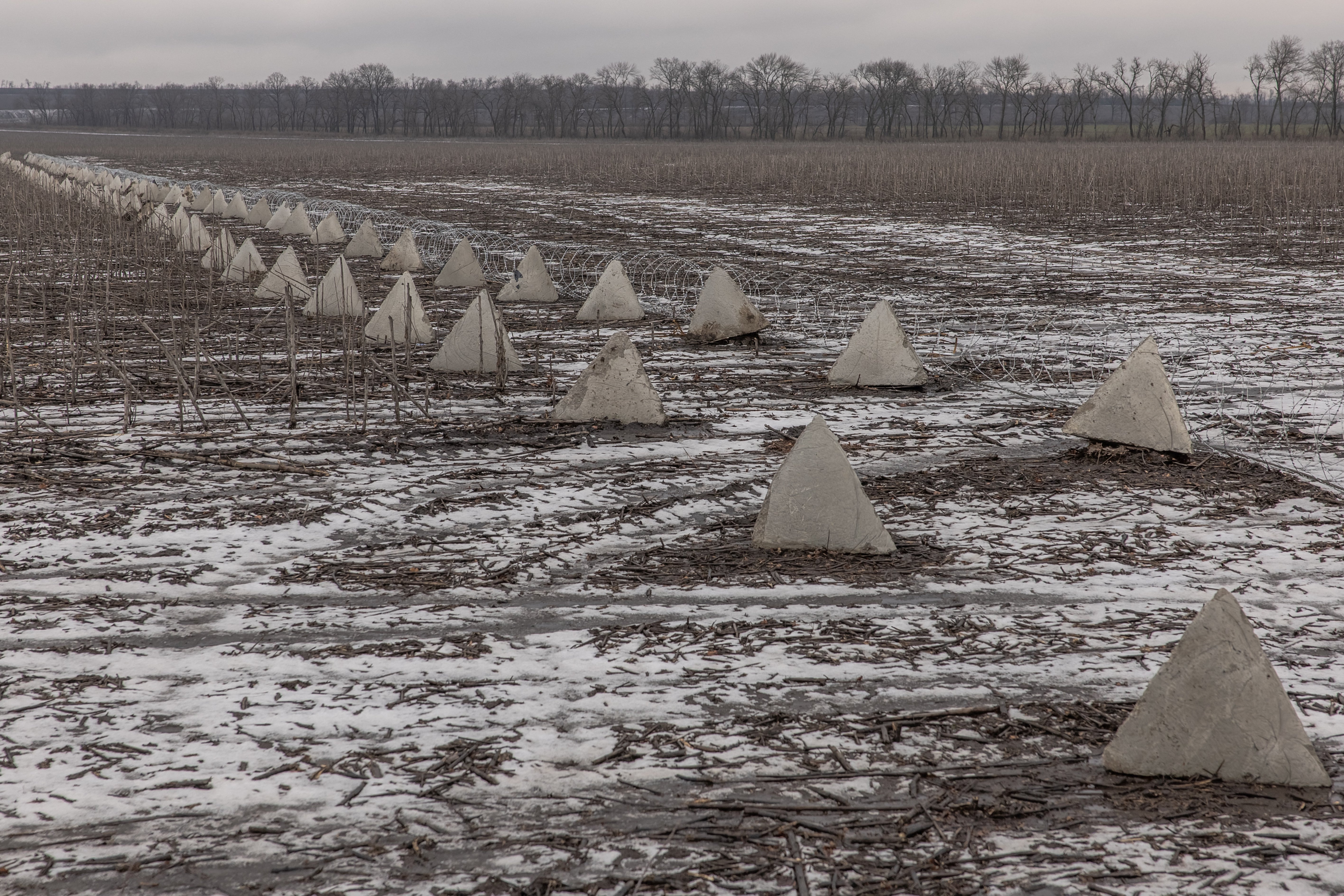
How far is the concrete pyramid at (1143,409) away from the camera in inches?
277

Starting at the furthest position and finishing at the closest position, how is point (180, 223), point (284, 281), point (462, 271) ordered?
point (180, 223) → point (462, 271) → point (284, 281)

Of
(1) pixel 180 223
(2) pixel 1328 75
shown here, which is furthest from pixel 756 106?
(1) pixel 180 223

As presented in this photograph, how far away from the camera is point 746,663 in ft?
14.5

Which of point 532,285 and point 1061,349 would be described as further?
point 532,285

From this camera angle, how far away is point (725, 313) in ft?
37.9

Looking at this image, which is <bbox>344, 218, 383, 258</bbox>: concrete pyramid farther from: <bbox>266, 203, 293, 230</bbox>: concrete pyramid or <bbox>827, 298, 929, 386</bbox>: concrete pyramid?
<bbox>827, 298, 929, 386</bbox>: concrete pyramid

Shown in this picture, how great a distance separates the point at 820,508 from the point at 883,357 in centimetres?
407

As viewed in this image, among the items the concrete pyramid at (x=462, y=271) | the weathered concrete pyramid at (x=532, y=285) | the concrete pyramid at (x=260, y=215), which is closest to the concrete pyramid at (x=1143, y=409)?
the weathered concrete pyramid at (x=532, y=285)

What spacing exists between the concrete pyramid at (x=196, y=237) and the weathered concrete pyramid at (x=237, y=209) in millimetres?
7770

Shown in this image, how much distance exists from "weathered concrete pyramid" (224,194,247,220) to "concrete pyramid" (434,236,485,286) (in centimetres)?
1446

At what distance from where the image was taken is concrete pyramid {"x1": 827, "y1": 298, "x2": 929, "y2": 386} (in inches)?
370

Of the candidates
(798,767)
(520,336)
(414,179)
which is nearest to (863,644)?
(798,767)

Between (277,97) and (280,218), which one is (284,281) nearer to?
(280,218)

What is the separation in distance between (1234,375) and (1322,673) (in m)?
6.14
